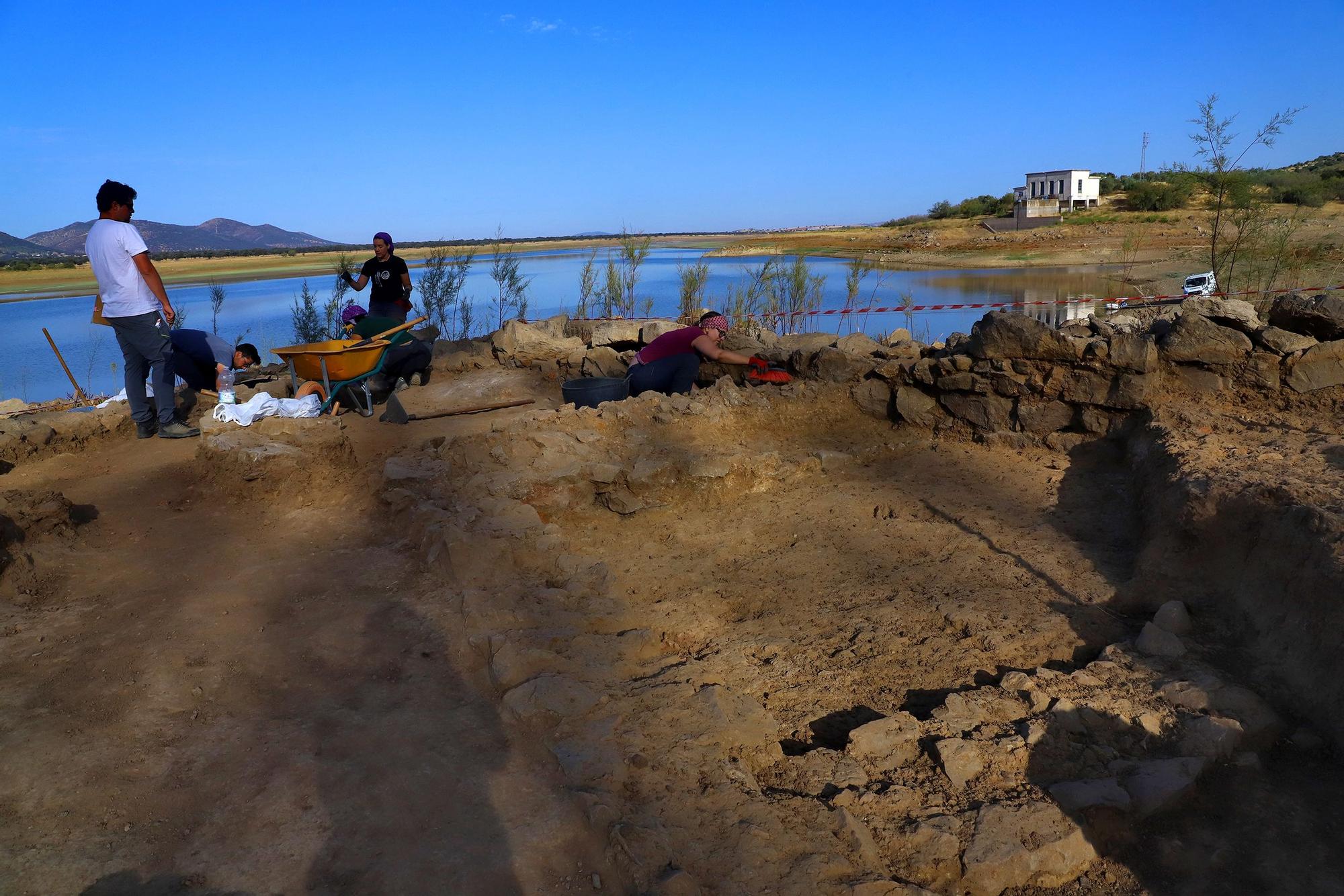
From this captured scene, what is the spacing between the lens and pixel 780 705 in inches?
128

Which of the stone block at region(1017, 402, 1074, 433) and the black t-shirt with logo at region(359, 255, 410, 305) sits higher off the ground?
the black t-shirt with logo at region(359, 255, 410, 305)

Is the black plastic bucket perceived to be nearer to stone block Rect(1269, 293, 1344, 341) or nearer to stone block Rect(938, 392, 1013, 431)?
stone block Rect(938, 392, 1013, 431)

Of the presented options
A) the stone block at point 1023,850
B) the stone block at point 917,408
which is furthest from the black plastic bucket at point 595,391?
the stone block at point 1023,850

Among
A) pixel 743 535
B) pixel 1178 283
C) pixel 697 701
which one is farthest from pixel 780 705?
pixel 1178 283

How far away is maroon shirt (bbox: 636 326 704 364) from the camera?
270 inches

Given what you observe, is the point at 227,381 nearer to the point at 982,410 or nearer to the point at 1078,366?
the point at 982,410

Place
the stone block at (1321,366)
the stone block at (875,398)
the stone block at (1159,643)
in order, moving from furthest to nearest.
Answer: the stone block at (875,398) < the stone block at (1321,366) < the stone block at (1159,643)

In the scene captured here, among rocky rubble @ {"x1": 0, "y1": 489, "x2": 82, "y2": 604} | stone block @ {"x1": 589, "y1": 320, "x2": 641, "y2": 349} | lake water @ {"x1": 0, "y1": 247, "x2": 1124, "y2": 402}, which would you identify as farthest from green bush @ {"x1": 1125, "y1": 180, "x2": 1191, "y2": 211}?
rocky rubble @ {"x1": 0, "y1": 489, "x2": 82, "y2": 604}

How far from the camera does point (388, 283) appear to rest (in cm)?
832

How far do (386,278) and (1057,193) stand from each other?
48956 millimetres

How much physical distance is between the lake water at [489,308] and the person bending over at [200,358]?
197cm

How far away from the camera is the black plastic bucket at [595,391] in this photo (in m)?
6.91

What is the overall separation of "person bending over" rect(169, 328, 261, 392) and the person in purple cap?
141 cm

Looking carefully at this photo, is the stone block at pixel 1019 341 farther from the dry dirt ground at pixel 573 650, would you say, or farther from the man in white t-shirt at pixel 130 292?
the man in white t-shirt at pixel 130 292
